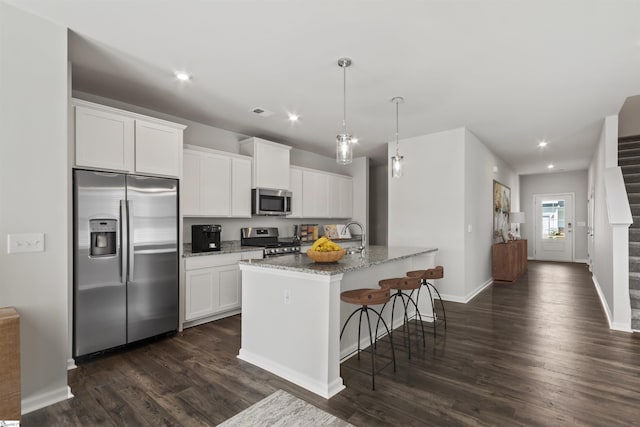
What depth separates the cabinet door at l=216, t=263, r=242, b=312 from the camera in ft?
13.4

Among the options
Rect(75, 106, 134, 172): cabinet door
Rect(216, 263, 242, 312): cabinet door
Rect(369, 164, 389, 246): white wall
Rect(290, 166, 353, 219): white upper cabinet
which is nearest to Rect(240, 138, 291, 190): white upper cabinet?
Rect(290, 166, 353, 219): white upper cabinet

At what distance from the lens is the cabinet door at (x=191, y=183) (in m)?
4.09

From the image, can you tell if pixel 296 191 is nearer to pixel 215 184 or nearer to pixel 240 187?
pixel 240 187

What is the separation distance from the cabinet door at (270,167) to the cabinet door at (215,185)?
503mm

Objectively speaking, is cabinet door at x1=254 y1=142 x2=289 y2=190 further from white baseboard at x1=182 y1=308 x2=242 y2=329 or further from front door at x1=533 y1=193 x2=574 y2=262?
front door at x1=533 y1=193 x2=574 y2=262

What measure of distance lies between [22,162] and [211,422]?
2.10 meters

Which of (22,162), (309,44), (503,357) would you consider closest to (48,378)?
(22,162)

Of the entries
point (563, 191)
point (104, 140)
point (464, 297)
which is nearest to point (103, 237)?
point (104, 140)

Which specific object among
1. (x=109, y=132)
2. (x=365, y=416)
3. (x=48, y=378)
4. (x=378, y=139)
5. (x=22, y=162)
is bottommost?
(x=365, y=416)

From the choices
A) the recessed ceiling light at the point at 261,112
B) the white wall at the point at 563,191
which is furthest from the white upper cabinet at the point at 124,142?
the white wall at the point at 563,191

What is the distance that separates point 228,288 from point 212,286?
9.5 inches

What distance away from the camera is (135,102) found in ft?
12.7

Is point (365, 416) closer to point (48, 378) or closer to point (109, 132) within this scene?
point (48, 378)

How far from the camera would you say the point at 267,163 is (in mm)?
5121
